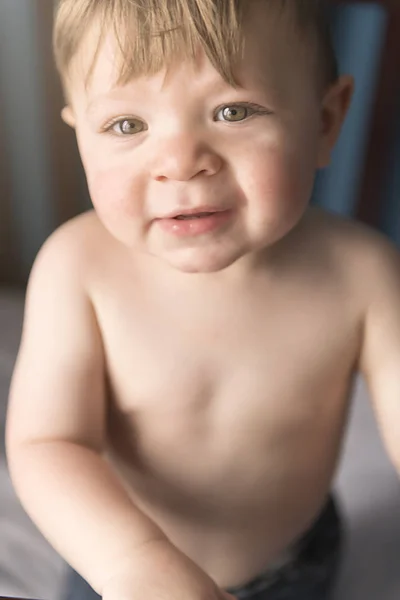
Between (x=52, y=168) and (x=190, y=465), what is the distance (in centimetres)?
48

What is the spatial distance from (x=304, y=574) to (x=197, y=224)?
0.34 metres

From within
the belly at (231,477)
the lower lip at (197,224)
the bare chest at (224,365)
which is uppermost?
the lower lip at (197,224)

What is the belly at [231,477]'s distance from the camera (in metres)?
0.51

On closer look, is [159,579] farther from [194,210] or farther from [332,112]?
[332,112]

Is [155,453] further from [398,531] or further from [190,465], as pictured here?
[398,531]

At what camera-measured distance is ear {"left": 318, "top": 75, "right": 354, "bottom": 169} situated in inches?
18.6

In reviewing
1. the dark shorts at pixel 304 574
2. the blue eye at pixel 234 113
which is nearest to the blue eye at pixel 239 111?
the blue eye at pixel 234 113

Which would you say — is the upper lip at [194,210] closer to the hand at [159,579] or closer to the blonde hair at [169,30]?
the blonde hair at [169,30]

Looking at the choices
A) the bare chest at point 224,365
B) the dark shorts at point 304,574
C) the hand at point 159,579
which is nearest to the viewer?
the hand at point 159,579

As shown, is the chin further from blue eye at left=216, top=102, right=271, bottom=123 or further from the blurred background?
the blurred background

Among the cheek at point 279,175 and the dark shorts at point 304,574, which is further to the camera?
the dark shorts at point 304,574

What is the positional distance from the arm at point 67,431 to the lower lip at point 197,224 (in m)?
0.10

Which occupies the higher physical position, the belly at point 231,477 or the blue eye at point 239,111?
the blue eye at point 239,111

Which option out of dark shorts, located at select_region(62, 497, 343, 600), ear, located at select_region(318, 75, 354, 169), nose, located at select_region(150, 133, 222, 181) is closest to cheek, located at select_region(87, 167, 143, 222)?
nose, located at select_region(150, 133, 222, 181)
